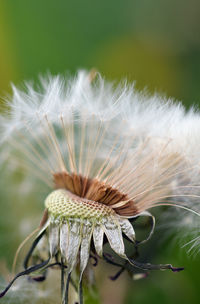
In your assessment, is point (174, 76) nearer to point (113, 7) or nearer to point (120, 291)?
point (113, 7)

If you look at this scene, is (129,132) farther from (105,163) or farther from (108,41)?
(108,41)

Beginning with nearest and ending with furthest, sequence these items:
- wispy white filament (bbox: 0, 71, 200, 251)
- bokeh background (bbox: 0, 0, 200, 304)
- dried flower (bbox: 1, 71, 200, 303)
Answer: dried flower (bbox: 1, 71, 200, 303) → wispy white filament (bbox: 0, 71, 200, 251) → bokeh background (bbox: 0, 0, 200, 304)

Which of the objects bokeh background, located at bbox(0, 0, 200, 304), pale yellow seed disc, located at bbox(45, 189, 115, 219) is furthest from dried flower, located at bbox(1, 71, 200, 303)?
bokeh background, located at bbox(0, 0, 200, 304)

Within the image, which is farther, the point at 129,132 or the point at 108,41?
the point at 108,41

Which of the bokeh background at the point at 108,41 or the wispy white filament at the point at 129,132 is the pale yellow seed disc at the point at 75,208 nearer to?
the wispy white filament at the point at 129,132

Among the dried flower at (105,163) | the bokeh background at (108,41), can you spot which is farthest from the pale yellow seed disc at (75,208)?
the bokeh background at (108,41)

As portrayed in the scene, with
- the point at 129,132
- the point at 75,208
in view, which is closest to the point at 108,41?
the point at 129,132

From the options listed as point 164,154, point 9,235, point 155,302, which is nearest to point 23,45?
point 9,235

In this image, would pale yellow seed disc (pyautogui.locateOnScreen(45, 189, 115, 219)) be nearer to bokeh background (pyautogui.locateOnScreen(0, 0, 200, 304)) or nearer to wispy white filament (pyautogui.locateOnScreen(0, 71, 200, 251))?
wispy white filament (pyautogui.locateOnScreen(0, 71, 200, 251))
